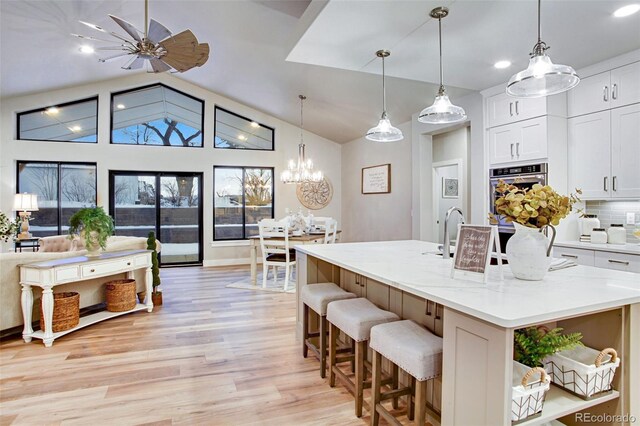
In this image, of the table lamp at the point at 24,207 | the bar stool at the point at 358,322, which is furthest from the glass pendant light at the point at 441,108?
the table lamp at the point at 24,207

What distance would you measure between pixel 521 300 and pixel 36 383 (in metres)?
3.15

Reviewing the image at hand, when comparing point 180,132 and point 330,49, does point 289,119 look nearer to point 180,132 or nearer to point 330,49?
point 180,132

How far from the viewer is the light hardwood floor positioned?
2164 mm

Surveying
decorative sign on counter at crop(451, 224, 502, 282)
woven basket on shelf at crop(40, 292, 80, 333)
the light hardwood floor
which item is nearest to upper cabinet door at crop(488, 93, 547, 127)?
decorative sign on counter at crop(451, 224, 502, 282)

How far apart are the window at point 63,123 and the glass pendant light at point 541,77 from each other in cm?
716

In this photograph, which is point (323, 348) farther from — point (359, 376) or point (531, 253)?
point (531, 253)

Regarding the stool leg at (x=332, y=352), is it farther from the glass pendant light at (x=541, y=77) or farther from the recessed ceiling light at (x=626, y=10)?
the recessed ceiling light at (x=626, y=10)

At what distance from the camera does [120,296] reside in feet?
13.1

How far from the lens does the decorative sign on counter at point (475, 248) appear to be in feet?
5.37

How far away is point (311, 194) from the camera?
7.97m

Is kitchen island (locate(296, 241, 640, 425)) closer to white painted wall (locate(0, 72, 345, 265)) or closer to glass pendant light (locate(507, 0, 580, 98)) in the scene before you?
glass pendant light (locate(507, 0, 580, 98))

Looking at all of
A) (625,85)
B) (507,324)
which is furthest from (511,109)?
(507,324)

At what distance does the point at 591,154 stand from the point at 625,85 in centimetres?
63

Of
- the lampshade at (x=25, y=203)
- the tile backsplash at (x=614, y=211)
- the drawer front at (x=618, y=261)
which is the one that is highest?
the lampshade at (x=25, y=203)
